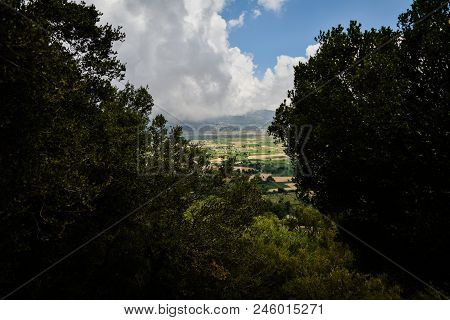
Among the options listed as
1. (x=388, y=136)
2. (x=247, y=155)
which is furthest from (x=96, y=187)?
(x=247, y=155)

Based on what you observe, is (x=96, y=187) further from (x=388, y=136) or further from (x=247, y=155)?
(x=247, y=155)

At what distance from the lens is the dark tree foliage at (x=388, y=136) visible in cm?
1418

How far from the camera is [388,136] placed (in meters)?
15.0

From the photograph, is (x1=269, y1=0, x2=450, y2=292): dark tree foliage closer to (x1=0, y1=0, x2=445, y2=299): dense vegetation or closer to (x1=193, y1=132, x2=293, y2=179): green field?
(x1=193, y1=132, x2=293, y2=179): green field

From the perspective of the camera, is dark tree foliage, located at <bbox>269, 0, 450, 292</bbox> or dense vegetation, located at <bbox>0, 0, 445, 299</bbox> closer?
dense vegetation, located at <bbox>0, 0, 445, 299</bbox>

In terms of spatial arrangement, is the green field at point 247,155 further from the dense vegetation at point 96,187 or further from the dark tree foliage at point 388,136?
the dark tree foliage at point 388,136

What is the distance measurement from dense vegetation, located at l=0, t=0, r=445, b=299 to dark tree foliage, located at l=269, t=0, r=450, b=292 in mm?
5554

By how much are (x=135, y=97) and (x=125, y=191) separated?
6554 mm

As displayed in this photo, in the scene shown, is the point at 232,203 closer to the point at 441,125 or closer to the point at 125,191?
the point at 125,191

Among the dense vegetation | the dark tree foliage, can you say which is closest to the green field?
the dense vegetation

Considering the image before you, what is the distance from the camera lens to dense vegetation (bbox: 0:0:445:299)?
32.7 feet

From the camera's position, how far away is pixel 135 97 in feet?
66.1

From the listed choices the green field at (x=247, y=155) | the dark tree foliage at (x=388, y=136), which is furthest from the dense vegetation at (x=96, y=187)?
the dark tree foliage at (x=388, y=136)
